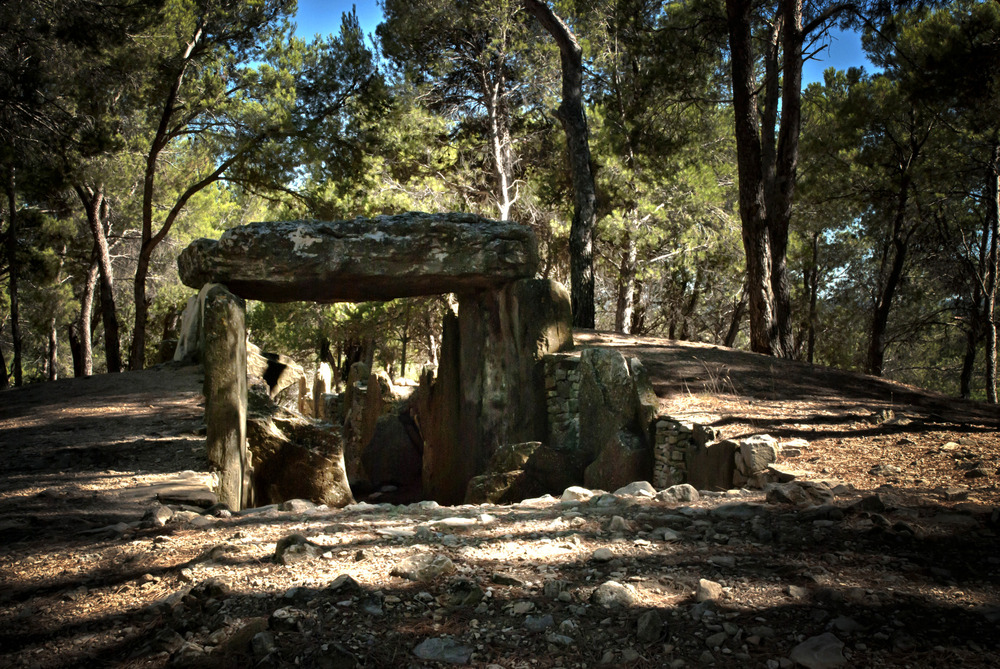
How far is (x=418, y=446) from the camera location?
33.6 ft

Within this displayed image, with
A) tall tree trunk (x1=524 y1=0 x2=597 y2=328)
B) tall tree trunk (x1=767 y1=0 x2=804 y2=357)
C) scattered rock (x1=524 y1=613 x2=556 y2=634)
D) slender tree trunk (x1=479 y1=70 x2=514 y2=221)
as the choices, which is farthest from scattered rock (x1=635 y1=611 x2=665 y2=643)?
slender tree trunk (x1=479 y1=70 x2=514 y2=221)

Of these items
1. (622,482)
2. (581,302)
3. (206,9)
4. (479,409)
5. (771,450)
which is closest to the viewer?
(771,450)

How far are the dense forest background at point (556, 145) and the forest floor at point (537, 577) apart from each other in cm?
603

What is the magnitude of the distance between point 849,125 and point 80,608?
50.4 ft

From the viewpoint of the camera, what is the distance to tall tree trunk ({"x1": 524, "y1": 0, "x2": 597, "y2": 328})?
11.1m

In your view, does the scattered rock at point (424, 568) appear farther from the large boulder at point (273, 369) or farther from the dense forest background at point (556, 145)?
the large boulder at point (273, 369)

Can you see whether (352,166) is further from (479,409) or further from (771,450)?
(771,450)

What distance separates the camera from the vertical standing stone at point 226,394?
19.3ft

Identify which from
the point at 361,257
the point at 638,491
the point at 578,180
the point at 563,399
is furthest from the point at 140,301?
the point at 638,491

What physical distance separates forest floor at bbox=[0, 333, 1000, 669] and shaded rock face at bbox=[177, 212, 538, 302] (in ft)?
8.32

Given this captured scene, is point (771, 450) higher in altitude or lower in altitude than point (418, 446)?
higher

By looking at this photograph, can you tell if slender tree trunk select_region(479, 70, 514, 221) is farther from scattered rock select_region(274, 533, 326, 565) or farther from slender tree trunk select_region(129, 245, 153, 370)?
scattered rock select_region(274, 533, 326, 565)

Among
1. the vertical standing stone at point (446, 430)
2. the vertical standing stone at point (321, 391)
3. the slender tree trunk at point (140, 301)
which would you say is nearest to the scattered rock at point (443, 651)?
the vertical standing stone at point (446, 430)

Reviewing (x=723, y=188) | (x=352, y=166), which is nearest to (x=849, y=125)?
(x=723, y=188)
